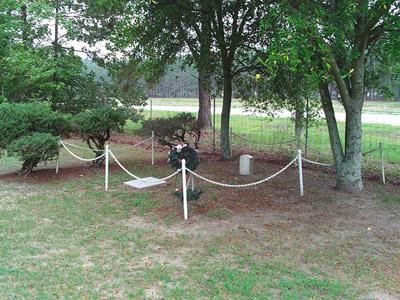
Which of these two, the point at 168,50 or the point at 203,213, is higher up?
the point at 168,50

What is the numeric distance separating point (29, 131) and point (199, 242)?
658cm

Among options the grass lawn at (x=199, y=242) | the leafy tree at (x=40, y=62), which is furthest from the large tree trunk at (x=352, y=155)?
the leafy tree at (x=40, y=62)

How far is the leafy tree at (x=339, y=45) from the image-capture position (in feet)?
19.4

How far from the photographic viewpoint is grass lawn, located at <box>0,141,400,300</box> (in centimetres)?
392

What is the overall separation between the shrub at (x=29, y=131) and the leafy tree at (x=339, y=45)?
6.02m

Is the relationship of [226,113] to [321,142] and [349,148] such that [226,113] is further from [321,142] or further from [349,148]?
[349,148]

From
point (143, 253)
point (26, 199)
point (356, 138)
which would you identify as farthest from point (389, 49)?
point (26, 199)

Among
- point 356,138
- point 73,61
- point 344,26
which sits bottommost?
point 356,138

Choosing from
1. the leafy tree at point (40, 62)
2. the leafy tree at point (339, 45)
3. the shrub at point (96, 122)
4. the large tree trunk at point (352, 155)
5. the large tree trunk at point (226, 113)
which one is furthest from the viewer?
the leafy tree at point (40, 62)

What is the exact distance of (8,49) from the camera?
47.6ft

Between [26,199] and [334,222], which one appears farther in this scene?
[26,199]

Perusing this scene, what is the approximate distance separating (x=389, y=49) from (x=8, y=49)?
47.6 feet

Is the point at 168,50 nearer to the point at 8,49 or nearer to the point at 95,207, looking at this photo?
the point at 95,207

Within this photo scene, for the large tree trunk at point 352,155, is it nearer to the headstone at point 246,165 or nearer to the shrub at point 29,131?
the headstone at point 246,165
